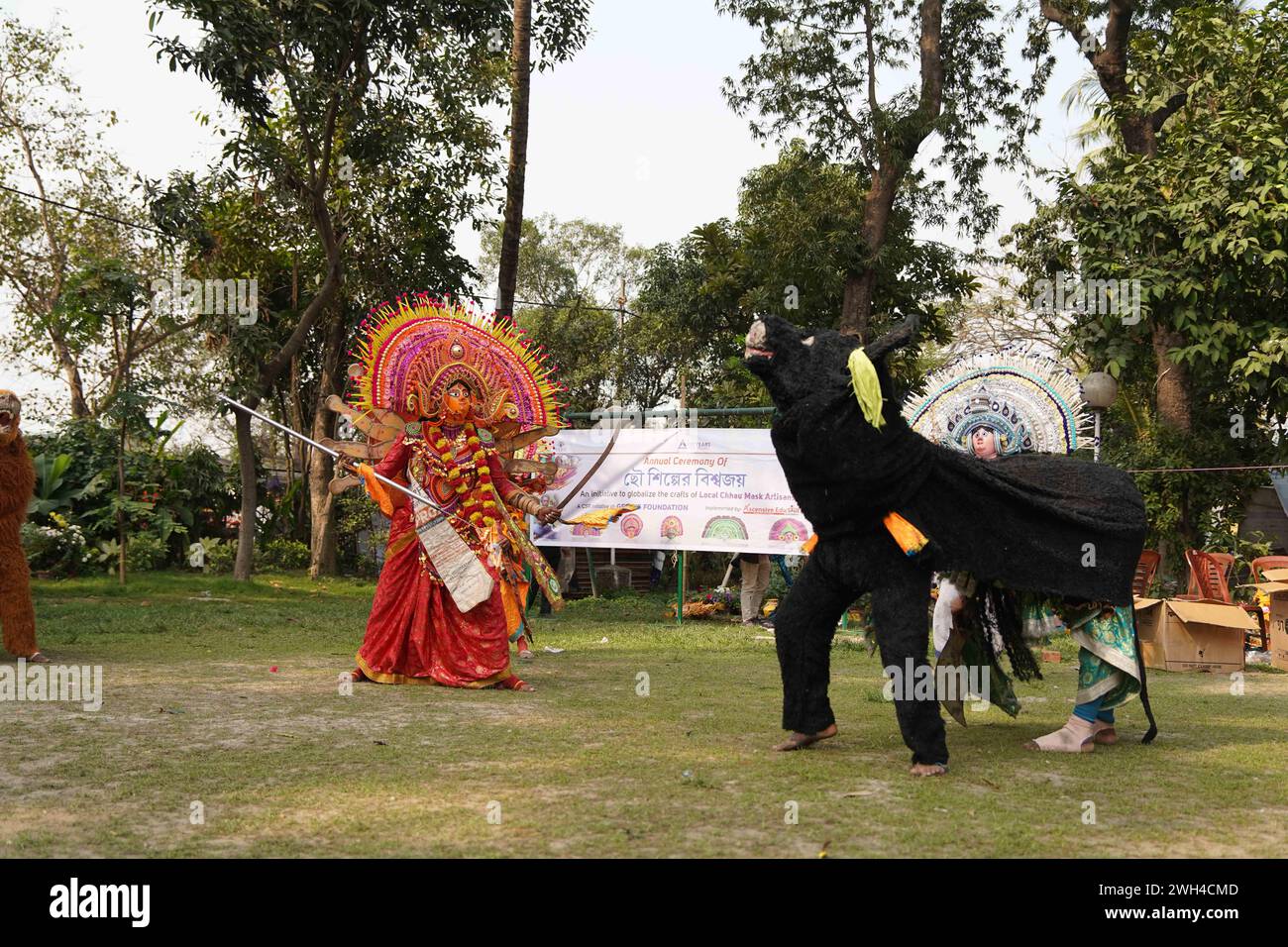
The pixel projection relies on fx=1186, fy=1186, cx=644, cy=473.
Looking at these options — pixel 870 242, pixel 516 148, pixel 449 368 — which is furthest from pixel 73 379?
pixel 449 368

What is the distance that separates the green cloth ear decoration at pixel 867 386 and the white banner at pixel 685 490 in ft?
22.1

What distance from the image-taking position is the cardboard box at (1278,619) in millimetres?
10188

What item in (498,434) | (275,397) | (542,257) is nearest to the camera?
(498,434)

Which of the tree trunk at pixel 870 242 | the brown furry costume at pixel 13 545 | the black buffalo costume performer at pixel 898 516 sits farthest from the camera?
the tree trunk at pixel 870 242

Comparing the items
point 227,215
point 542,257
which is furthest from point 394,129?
point 542,257

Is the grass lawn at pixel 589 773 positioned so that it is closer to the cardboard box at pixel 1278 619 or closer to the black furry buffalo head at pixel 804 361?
the cardboard box at pixel 1278 619

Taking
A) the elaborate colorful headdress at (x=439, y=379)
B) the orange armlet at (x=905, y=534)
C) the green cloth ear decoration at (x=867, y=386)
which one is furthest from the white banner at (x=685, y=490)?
the green cloth ear decoration at (x=867, y=386)

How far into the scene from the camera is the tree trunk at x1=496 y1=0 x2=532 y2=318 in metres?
15.3

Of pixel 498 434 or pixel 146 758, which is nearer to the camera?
pixel 146 758

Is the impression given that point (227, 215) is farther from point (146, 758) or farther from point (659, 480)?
point (146, 758)

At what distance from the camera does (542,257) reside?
3534 centimetres

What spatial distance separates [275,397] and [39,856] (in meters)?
17.1

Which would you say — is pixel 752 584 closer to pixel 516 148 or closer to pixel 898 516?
pixel 516 148

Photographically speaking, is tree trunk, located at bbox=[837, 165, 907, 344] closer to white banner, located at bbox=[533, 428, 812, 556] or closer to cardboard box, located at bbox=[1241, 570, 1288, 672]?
white banner, located at bbox=[533, 428, 812, 556]
